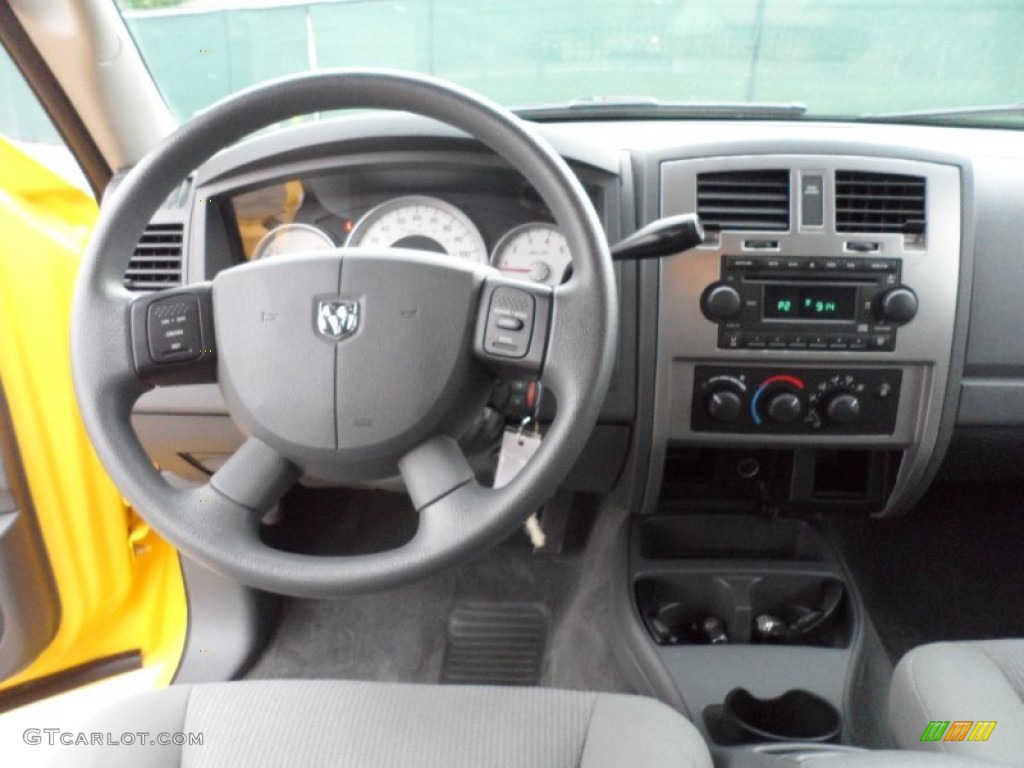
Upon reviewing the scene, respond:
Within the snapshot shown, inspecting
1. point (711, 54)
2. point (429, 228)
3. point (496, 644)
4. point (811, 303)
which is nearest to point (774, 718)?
point (496, 644)

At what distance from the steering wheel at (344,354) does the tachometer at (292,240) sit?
33 cm

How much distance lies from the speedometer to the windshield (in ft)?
1.51

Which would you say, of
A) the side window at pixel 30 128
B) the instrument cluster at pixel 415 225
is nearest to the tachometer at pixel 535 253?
the instrument cluster at pixel 415 225

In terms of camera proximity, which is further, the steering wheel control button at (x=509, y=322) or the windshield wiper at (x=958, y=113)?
the windshield wiper at (x=958, y=113)

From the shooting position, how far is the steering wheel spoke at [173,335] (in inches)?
34.5

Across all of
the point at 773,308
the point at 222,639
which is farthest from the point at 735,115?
the point at 222,639

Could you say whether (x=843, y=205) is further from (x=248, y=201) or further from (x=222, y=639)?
(x=222, y=639)

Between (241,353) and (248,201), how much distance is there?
41cm

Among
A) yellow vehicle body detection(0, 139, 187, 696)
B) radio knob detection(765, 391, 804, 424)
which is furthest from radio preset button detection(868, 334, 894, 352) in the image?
yellow vehicle body detection(0, 139, 187, 696)

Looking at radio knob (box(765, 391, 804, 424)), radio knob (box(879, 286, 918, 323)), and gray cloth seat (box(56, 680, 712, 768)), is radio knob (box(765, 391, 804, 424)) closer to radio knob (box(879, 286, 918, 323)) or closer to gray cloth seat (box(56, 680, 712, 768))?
radio knob (box(879, 286, 918, 323))

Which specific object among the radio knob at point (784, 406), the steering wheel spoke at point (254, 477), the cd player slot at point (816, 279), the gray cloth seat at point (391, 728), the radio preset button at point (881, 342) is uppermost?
the cd player slot at point (816, 279)

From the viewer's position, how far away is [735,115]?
1.48 m

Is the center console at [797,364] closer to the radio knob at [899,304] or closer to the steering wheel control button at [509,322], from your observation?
the radio knob at [899,304]

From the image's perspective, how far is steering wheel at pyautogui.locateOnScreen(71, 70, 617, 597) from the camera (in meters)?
0.80
